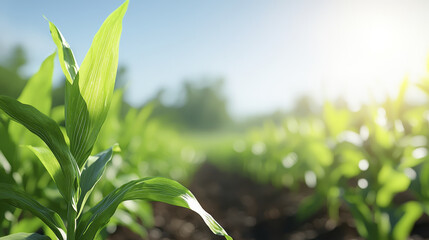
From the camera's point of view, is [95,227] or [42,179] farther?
[42,179]

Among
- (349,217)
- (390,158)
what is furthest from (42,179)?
(349,217)

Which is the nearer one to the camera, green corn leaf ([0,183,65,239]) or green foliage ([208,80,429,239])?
green corn leaf ([0,183,65,239])

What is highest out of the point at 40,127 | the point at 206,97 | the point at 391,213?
the point at 40,127

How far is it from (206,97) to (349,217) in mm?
44716

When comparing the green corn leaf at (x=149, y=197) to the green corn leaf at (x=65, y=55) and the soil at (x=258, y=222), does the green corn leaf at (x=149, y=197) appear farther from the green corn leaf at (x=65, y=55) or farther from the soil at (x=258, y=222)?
the soil at (x=258, y=222)

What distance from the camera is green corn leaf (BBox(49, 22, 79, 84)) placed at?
0.71 metres

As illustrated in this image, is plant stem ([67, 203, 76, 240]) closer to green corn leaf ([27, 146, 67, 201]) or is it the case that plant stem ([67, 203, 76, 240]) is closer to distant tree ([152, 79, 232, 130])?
green corn leaf ([27, 146, 67, 201])

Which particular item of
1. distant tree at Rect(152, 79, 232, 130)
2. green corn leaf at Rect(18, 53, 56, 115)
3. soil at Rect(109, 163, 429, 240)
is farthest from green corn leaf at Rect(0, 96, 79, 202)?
distant tree at Rect(152, 79, 232, 130)

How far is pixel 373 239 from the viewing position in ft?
4.74

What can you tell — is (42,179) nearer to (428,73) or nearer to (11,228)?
(11,228)

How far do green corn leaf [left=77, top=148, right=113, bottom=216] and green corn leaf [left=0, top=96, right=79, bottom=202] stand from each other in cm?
4

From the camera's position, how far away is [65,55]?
726mm

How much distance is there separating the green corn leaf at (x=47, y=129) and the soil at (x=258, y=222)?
1319 millimetres

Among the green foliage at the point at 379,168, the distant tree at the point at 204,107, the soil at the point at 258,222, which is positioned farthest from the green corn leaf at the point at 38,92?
the distant tree at the point at 204,107
